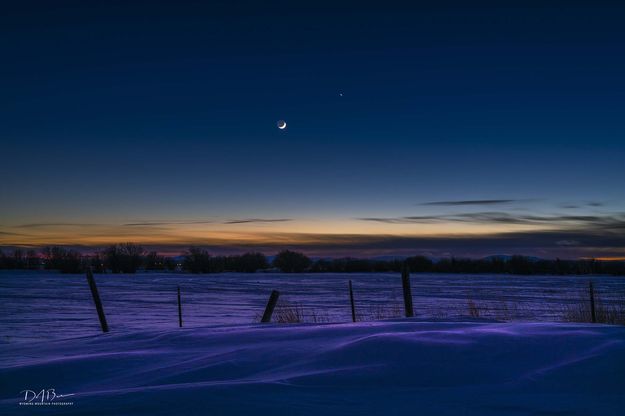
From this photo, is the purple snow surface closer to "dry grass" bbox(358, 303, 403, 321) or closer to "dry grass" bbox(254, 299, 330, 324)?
"dry grass" bbox(254, 299, 330, 324)

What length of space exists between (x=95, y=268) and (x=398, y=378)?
120402 mm

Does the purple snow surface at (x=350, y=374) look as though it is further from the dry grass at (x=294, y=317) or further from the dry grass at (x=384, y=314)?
the dry grass at (x=384, y=314)

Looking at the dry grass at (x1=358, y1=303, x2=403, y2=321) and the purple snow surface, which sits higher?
the purple snow surface

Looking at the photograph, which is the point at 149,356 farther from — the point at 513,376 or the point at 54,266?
the point at 54,266

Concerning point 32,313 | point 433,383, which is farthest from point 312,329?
point 32,313

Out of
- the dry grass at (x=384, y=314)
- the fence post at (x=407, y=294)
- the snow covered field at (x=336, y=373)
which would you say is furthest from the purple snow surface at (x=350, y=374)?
the dry grass at (x=384, y=314)

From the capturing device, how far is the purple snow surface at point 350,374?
2238mm
